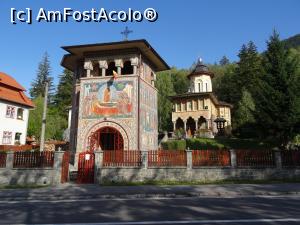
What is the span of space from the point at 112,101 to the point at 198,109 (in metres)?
28.1

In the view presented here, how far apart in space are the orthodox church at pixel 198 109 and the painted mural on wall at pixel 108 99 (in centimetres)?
2314

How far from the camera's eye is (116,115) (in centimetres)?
2242

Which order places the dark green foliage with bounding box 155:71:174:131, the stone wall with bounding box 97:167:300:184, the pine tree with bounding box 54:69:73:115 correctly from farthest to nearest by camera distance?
the pine tree with bounding box 54:69:73:115
the dark green foliage with bounding box 155:71:174:131
the stone wall with bounding box 97:167:300:184

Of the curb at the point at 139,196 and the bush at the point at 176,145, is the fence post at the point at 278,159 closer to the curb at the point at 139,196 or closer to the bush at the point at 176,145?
the curb at the point at 139,196

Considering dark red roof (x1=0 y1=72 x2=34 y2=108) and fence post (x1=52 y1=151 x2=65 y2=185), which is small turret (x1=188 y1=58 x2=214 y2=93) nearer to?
dark red roof (x1=0 y1=72 x2=34 y2=108)

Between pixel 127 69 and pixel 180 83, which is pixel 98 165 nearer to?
pixel 127 69

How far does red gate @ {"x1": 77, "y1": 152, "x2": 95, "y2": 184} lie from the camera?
57.4ft

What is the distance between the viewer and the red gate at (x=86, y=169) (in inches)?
689

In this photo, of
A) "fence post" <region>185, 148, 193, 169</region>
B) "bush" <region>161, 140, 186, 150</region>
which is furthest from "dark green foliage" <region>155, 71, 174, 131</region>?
"fence post" <region>185, 148, 193, 169</region>

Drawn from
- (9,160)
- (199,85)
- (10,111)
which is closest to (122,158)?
(9,160)

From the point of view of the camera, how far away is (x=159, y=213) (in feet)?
28.0

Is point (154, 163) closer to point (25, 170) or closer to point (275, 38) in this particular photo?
point (25, 170)

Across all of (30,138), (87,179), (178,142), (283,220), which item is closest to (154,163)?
(87,179)

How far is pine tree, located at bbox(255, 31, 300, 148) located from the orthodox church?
68.0 ft
